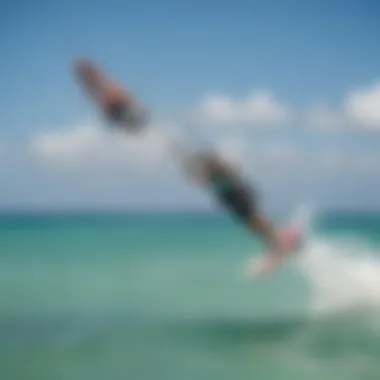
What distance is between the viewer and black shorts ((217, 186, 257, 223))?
4.74 ft

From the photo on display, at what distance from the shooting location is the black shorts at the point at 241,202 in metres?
1.45

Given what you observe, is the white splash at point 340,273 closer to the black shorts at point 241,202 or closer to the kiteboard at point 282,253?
the kiteboard at point 282,253

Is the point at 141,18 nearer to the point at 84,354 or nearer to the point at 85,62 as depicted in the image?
the point at 85,62

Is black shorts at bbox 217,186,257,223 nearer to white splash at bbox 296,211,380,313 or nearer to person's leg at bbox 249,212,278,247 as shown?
person's leg at bbox 249,212,278,247

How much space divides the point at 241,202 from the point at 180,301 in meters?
0.26

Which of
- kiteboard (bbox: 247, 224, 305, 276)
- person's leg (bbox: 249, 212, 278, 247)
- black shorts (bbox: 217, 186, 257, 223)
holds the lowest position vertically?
kiteboard (bbox: 247, 224, 305, 276)

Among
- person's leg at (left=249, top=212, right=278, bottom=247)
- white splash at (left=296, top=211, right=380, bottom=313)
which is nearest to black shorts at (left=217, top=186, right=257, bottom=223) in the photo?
person's leg at (left=249, top=212, right=278, bottom=247)

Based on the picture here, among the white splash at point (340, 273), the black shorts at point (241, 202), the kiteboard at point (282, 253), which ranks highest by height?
the black shorts at point (241, 202)

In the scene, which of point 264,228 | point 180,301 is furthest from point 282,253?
point 180,301

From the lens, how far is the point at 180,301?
1.46 meters

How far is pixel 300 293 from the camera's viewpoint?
1.45 meters

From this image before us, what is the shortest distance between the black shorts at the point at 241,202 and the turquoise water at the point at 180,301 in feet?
0.10

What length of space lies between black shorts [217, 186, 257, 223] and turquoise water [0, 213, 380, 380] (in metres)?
0.03

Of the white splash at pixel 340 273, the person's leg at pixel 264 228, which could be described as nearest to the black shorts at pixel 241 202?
the person's leg at pixel 264 228
